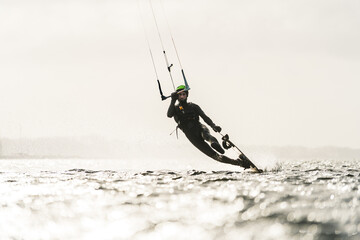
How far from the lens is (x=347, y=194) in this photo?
31.4 feet

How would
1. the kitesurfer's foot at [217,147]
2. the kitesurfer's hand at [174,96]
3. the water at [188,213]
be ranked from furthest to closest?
the kitesurfer's hand at [174,96]
the kitesurfer's foot at [217,147]
the water at [188,213]

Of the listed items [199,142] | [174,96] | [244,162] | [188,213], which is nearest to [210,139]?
[199,142]

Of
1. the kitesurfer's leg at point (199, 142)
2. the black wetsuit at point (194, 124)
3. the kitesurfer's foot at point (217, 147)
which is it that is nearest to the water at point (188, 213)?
the kitesurfer's foot at point (217, 147)

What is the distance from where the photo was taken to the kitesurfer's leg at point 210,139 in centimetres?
1730

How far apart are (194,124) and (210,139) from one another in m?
0.99

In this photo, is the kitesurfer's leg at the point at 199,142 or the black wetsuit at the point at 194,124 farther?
the kitesurfer's leg at the point at 199,142

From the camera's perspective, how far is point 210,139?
17.5 metres

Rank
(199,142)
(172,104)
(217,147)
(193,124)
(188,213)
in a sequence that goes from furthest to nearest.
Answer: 1. (199,142)
2. (193,124)
3. (172,104)
4. (217,147)
5. (188,213)

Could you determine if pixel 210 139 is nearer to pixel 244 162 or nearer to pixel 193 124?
pixel 193 124

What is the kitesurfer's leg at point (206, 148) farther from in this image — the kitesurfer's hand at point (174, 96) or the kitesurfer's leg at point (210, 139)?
the kitesurfer's hand at point (174, 96)

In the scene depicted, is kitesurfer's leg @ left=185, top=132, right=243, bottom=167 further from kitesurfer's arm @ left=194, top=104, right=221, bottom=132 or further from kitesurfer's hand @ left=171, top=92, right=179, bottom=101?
kitesurfer's hand @ left=171, top=92, right=179, bottom=101

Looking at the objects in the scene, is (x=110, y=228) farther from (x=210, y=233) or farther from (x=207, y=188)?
(x=207, y=188)

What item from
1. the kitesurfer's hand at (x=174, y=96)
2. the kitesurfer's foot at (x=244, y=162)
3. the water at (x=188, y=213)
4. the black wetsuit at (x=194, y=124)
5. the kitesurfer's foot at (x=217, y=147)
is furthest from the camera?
the kitesurfer's foot at (x=244, y=162)

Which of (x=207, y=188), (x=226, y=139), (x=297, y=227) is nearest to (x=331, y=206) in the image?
(x=297, y=227)
